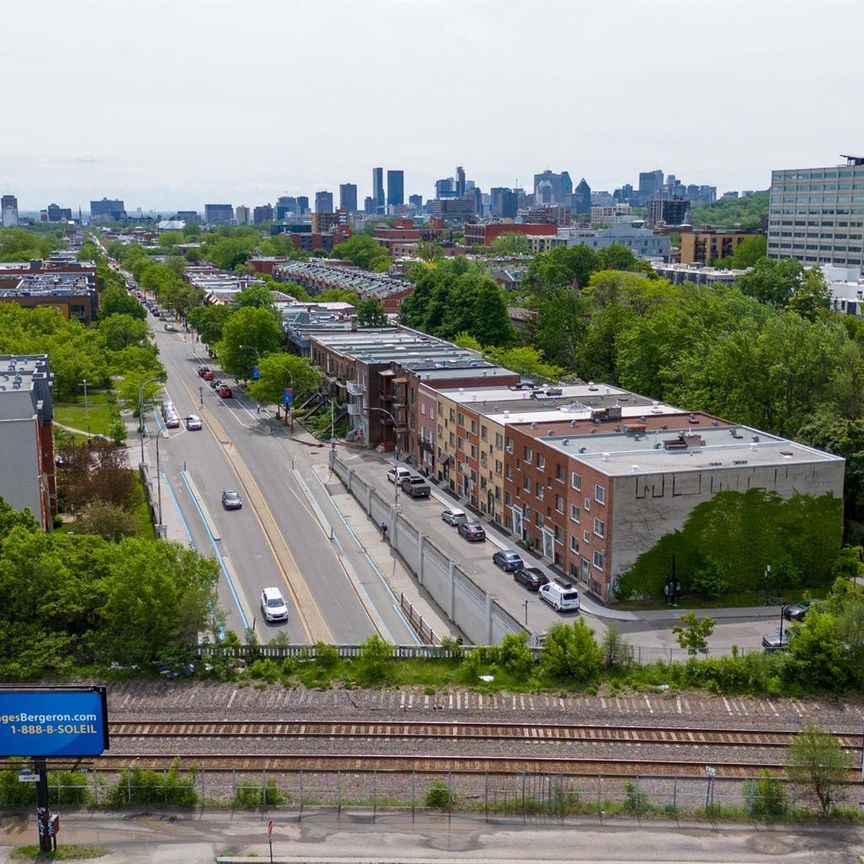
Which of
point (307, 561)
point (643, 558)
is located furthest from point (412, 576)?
point (643, 558)

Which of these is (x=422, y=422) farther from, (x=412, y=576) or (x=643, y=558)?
(x=643, y=558)

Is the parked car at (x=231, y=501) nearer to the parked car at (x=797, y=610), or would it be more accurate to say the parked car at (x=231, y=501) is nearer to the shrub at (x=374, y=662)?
the shrub at (x=374, y=662)

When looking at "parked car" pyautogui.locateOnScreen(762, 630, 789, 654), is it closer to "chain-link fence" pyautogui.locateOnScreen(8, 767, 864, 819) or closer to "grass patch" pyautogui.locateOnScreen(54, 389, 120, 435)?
"chain-link fence" pyautogui.locateOnScreen(8, 767, 864, 819)

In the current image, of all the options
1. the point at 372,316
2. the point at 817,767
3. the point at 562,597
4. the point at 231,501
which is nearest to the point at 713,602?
the point at 562,597

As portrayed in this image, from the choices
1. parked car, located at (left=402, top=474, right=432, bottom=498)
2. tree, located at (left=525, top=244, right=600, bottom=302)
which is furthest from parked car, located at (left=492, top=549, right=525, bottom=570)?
tree, located at (left=525, top=244, right=600, bottom=302)

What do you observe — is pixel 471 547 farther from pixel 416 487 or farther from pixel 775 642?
pixel 775 642
